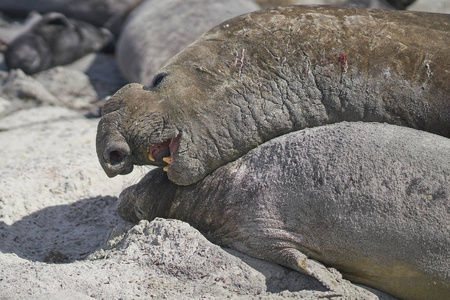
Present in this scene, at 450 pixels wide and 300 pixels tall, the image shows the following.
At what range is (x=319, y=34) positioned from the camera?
3.14 meters

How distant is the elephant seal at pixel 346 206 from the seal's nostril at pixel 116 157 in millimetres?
436

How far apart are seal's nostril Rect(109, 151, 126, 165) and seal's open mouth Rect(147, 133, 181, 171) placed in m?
0.14

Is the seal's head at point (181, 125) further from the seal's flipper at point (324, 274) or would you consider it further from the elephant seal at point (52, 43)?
the elephant seal at point (52, 43)

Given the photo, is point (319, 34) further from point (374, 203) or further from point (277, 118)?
point (374, 203)

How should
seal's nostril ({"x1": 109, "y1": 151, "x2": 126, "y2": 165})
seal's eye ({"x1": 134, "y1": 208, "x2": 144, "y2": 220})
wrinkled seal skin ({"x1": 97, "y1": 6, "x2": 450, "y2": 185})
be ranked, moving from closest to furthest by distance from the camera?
wrinkled seal skin ({"x1": 97, "y1": 6, "x2": 450, "y2": 185}) < seal's nostril ({"x1": 109, "y1": 151, "x2": 126, "y2": 165}) < seal's eye ({"x1": 134, "y1": 208, "x2": 144, "y2": 220})

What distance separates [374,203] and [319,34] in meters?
0.96

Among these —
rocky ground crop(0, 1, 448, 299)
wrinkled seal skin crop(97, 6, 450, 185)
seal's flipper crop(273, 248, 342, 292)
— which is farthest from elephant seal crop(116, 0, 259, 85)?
seal's flipper crop(273, 248, 342, 292)

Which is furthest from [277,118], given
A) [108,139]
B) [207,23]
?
→ [207,23]

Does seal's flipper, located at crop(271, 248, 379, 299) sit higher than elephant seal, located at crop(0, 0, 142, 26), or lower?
higher

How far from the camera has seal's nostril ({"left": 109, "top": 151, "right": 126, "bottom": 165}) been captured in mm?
3114

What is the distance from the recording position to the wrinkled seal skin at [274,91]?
299 cm

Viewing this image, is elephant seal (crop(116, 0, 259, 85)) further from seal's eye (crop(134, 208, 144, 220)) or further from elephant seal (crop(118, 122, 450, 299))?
elephant seal (crop(118, 122, 450, 299))

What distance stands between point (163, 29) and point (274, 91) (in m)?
3.93

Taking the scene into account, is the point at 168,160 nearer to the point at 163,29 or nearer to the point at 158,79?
the point at 158,79
